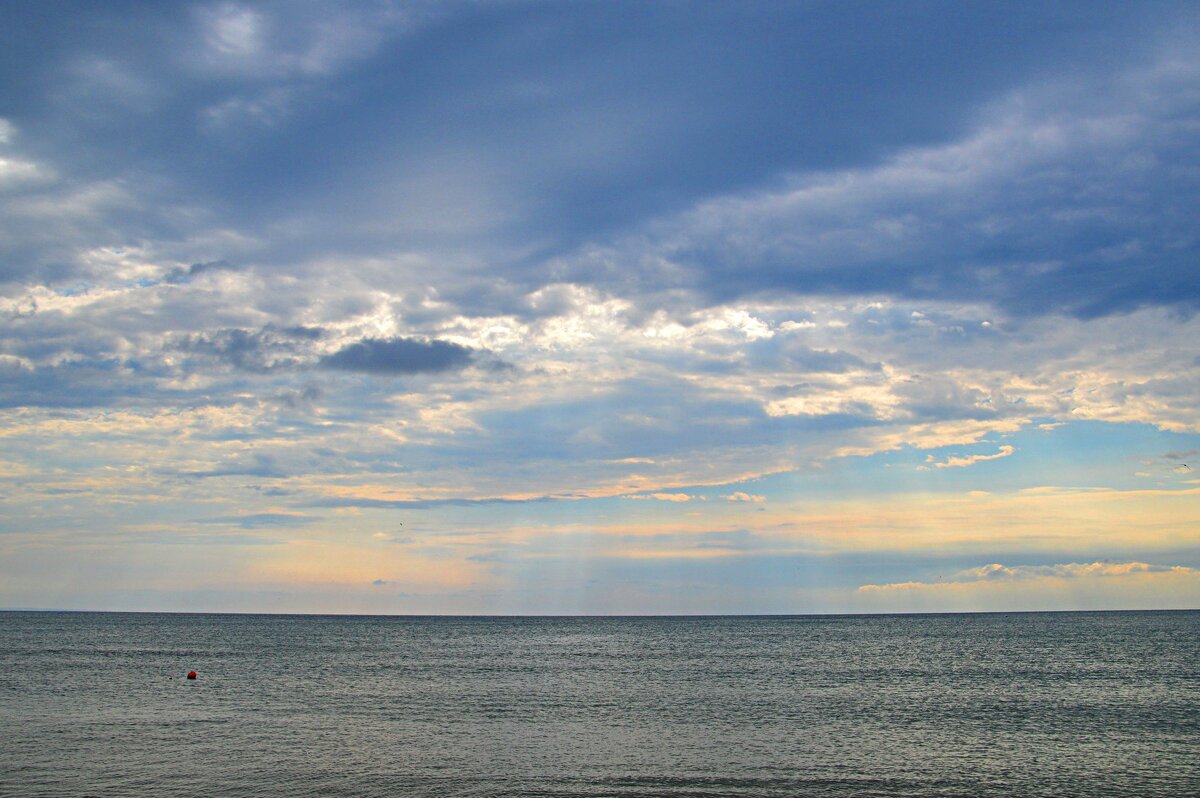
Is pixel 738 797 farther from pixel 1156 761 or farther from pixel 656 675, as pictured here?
pixel 656 675

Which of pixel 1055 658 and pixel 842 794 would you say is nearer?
pixel 842 794

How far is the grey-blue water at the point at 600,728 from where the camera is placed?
4066 cm

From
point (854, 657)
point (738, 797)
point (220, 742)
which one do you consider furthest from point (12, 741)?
point (854, 657)

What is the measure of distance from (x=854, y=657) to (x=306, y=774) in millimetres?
87863

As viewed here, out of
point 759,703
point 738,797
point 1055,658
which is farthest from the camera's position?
point 1055,658

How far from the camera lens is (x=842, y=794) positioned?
3853 centimetres

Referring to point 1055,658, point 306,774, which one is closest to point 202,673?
point 306,774

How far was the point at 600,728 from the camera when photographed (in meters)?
55.0

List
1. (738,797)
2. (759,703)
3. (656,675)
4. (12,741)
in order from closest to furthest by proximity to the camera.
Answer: (738,797), (12,741), (759,703), (656,675)

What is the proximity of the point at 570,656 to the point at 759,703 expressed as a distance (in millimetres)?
58613

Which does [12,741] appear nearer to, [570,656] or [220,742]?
[220,742]

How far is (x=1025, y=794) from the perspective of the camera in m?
38.8

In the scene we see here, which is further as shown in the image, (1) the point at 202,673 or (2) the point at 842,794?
(1) the point at 202,673

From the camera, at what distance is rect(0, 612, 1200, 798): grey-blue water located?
40.7m
